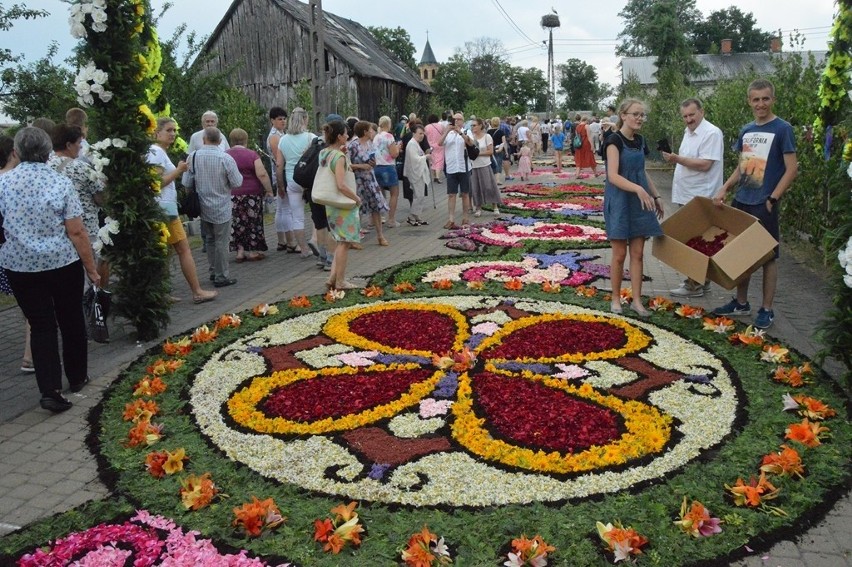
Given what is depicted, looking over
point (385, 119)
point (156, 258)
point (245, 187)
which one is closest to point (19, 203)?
point (156, 258)

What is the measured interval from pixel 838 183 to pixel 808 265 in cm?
494

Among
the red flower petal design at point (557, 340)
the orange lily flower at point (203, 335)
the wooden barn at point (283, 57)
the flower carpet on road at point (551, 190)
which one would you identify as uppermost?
the wooden barn at point (283, 57)

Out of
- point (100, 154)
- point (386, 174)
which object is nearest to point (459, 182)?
point (386, 174)

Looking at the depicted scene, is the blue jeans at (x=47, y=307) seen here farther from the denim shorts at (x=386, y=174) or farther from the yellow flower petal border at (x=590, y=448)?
the denim shorts at (x=386, y=174)

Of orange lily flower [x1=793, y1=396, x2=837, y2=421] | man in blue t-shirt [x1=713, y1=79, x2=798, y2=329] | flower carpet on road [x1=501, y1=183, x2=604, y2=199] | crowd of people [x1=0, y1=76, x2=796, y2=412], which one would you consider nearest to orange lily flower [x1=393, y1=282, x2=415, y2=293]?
crowd of people [x1=0, y1=76, x2=796, y2=412]

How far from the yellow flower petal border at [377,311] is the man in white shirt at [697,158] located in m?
2.57

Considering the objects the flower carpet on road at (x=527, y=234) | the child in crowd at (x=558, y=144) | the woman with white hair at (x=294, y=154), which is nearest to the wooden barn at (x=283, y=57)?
the child in crowd at (x=558, y=144)

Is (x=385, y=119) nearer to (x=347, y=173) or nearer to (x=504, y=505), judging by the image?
(x=347, y=173)

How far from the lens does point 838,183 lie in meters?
4.95

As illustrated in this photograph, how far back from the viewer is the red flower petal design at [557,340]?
6109mm

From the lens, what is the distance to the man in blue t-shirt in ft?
20.7

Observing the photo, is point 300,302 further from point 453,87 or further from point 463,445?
point 453,87

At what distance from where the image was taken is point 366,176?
1167 centimetres

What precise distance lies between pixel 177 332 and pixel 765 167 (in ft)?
19.3
